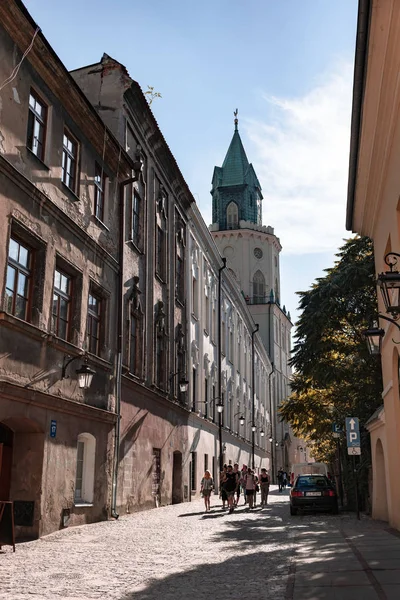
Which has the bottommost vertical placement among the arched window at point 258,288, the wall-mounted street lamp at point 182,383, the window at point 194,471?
the window at point 194,471

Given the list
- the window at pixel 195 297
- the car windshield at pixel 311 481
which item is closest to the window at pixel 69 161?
the car windshield at pixel 311 481

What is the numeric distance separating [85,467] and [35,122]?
8920mm

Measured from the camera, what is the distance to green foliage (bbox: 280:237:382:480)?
27.1 meters

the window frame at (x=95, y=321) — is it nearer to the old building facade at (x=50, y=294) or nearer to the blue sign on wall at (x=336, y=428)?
the old building facade at (x=50, y=294)

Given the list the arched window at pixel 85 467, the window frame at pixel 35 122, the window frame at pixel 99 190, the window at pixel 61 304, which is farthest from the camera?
the window frame at pixel 99 190

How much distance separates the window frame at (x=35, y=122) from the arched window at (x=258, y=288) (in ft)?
211

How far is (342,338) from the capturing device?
2872 centimetres

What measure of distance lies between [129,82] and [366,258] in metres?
11.9

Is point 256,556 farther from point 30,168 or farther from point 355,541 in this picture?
point 30,168

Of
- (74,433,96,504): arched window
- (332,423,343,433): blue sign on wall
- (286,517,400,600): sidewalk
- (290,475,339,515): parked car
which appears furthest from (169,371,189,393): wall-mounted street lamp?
(286,517,400,600): sidewalk

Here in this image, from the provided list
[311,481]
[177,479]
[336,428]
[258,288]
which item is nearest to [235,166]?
[258,288]

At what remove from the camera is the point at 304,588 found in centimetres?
826

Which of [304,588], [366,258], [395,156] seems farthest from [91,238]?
[366,258]

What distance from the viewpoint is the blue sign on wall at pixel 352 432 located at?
785 inches
